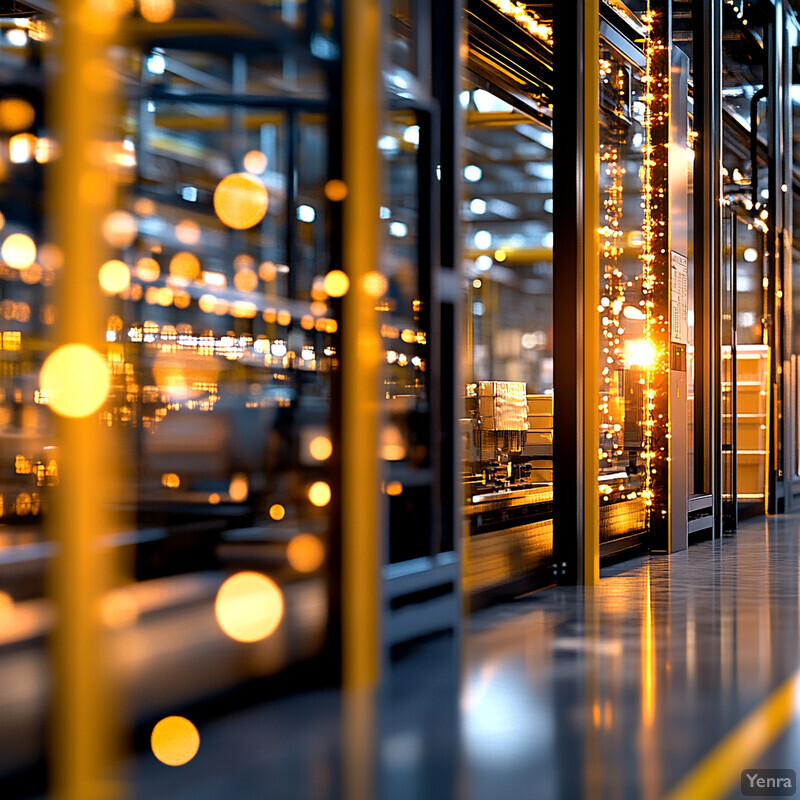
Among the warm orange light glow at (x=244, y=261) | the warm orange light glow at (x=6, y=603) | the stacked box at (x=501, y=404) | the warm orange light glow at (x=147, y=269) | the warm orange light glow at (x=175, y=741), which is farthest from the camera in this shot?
the warm orange light glow at (x=244, y=261)

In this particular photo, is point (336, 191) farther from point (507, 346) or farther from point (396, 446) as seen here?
point (507, 346)

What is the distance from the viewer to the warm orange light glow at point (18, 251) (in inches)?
337

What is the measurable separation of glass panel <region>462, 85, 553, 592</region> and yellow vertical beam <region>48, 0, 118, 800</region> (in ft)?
10.8

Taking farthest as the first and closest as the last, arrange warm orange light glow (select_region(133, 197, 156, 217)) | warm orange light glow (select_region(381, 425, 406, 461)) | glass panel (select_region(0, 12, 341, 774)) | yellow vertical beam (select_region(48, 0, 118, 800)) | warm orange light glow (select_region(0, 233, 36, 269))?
warm orange light glow (select_region(133, 197, 156, 217)), warm orange light glow (select_region(0, 233, 36, 269)), glass panel (select_region(0, 12, 341, 774)), warm orange light glow (select_region(381, 425, 406, 461)), yellow vertical beam (select_region(48, 0, 118, 800))

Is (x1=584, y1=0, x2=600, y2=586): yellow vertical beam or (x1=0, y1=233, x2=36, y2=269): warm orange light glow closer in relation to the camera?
(x1=584, y1=0, x2=600, y2=586): yellow vertical beam

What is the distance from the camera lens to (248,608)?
504 centimetres

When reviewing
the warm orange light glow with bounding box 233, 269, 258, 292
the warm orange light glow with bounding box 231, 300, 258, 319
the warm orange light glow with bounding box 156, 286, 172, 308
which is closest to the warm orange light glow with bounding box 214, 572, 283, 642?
the warm orange light glow with bounding box 156, 286, 172, 308

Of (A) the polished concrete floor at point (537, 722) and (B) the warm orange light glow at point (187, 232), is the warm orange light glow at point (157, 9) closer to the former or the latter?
Answer: (B) the warm orange light glow at point (187, 232)

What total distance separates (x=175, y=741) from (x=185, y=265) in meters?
8.67

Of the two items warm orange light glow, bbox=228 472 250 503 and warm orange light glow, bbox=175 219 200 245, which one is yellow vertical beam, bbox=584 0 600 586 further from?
warm orange light glow, bbox=175 219 200 245

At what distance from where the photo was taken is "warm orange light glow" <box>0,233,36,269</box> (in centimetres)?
857

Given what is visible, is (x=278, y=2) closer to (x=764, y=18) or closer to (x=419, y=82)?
(x=419, y=82)

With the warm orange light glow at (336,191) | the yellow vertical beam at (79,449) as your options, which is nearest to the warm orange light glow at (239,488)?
the warm orange light glow at (336,191)

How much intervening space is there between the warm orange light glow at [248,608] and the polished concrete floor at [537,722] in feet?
1.94
